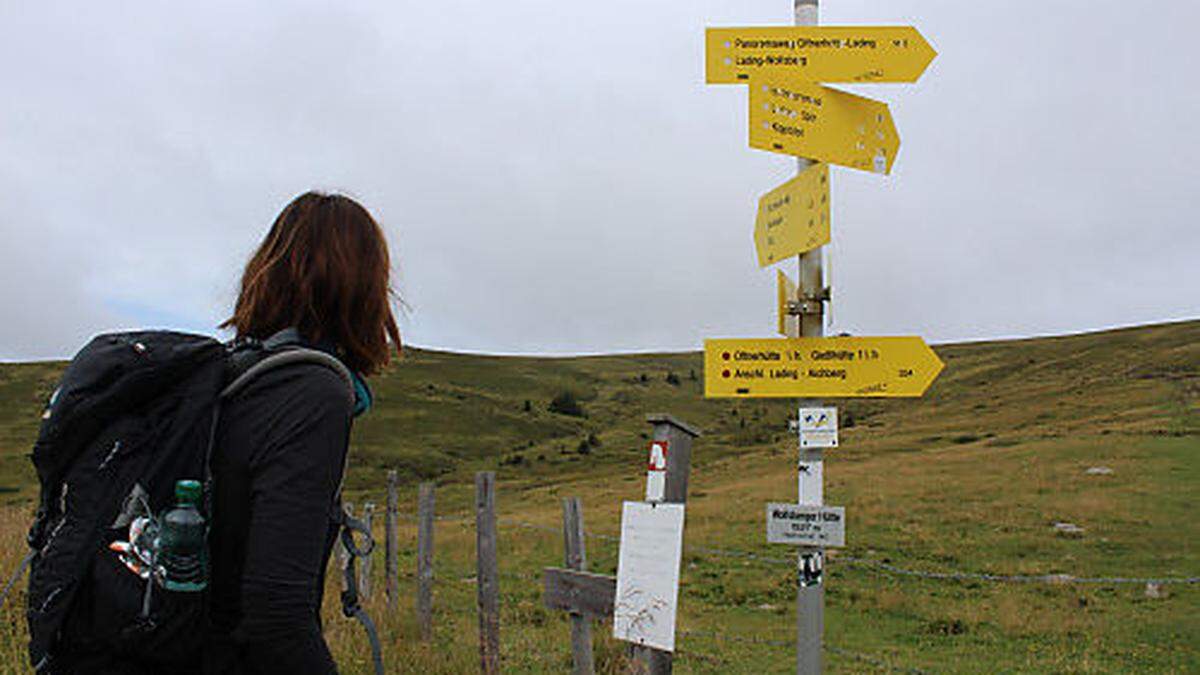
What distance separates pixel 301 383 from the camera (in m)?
2.03

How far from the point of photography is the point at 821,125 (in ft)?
14.1

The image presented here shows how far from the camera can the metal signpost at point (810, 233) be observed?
408 centimetres

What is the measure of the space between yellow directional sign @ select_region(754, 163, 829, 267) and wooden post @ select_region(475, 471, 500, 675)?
341 cm

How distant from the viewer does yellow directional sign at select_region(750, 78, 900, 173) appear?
419cm

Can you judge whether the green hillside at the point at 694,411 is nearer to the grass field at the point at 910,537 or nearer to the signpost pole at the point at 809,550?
the grass field at the point at 910,537

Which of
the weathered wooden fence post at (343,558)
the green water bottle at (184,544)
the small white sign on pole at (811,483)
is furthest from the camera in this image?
the small white sign on pole at (811,483)

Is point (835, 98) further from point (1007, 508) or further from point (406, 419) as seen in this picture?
point (406, 419)

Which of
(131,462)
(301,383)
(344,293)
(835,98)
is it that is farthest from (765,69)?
(131,462)

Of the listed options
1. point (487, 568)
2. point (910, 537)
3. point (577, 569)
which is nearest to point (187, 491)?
point (577, 569)

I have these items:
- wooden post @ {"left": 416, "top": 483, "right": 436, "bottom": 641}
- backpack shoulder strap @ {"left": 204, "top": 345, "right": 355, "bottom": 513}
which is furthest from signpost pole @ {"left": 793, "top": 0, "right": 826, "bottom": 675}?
wooden post @ {"left": 416, "top": 483, "right": 436, "bottom": 641}

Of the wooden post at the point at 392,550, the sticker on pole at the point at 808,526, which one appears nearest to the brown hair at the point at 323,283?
the sticker on pole at the point at 808,526

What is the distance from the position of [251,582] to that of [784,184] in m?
3.05

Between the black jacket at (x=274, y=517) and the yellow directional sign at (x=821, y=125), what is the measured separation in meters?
2.68

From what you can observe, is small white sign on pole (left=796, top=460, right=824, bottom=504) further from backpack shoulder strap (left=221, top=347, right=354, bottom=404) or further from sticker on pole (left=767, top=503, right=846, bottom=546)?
backpack shoulder strap (left=221, top=347, right=354, bottom=404)
